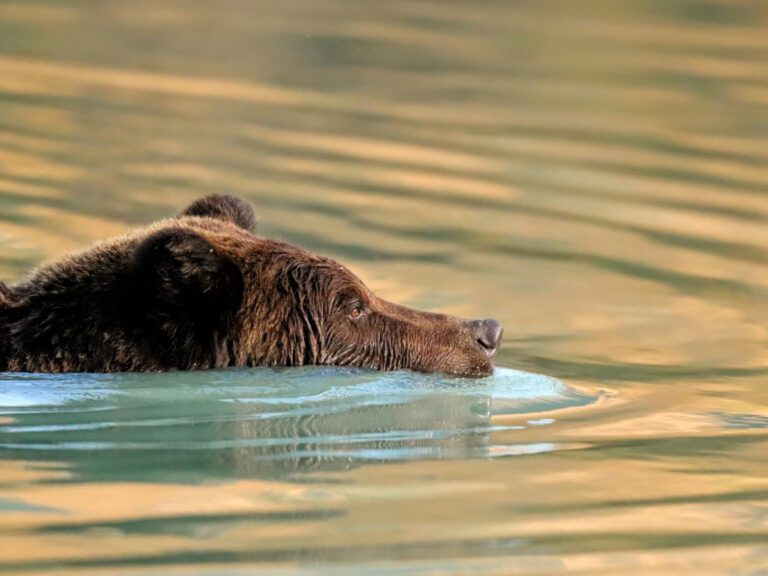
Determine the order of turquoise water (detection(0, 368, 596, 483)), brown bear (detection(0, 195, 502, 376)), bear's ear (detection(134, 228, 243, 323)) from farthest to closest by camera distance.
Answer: brown bear (detection(0, 195, 502, 376))
bear's ear (detection(134, 228, 243, 323))
turquoise water (detection(0, 368, 596, 483))

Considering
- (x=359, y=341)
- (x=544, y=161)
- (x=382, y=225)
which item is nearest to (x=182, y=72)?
(x=544, y=161)

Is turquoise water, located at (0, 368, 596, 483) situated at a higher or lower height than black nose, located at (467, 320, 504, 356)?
lower

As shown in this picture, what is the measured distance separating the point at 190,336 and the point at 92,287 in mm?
593

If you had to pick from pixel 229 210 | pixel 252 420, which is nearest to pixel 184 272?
pixel 252 420

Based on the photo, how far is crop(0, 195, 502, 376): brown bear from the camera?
29.4 feet

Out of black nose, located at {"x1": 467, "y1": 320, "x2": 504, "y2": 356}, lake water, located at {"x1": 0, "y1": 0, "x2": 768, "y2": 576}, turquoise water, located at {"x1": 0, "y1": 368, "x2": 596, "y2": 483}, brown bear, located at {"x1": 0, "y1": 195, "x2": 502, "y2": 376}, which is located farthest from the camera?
black nose, located at {"x1": 467, "y1": 320, "x2": 504, "y2": 356}

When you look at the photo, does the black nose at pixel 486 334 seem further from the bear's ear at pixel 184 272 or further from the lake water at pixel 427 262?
the bear's ear at pixel 184 272

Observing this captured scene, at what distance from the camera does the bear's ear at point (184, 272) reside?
8789 millimetres

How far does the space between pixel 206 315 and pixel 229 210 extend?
4.60 feet

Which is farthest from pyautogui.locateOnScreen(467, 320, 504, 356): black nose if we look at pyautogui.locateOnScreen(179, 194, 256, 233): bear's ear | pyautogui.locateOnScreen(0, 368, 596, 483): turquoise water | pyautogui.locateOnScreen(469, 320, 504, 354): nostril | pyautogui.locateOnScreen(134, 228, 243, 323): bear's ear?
pyautogui.locateOnScreen(134, 228, 243, 323): bear's ear

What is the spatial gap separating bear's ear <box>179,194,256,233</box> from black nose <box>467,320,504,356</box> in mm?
1519

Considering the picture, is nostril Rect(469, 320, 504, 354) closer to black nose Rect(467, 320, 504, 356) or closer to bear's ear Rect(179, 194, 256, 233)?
black nose Rect(467, 320, 504, 356)

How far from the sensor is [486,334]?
10.3 metres

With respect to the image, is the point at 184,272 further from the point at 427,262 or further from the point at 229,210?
the point at 427,262
